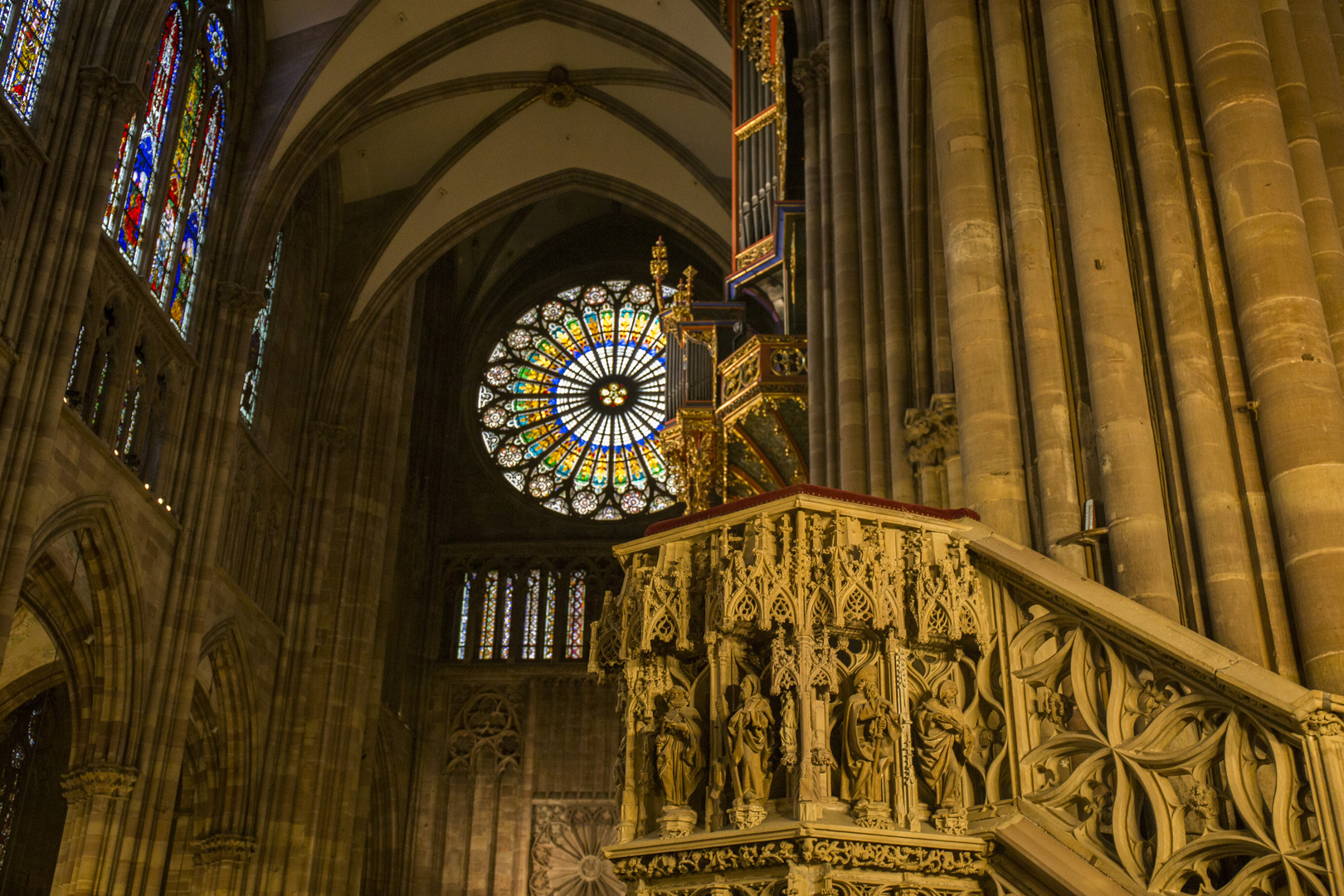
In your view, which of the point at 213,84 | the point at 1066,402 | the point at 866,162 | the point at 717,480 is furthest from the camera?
the point at 213,84

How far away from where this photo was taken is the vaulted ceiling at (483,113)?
16.9 metres

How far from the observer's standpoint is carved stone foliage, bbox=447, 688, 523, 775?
22.2 metres

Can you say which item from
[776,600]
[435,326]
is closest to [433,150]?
[435,326]

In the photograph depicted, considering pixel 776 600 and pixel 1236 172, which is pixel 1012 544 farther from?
pixel 1236 172

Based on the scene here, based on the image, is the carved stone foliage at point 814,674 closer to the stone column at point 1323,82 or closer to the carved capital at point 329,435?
the stone column at point 1323,82

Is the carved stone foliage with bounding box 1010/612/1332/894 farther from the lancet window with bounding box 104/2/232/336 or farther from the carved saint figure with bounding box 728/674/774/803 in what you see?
the lancet window with bounding box 104/2/232/336

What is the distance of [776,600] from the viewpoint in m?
3.89

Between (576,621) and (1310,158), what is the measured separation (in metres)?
18.7

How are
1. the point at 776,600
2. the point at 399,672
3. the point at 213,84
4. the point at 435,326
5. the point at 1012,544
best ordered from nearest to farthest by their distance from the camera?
the point at 776,600 < the point at 1012,544 < the point at 213,84 < the point at 399,672 < the point at 435,326

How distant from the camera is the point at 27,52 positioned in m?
12.2

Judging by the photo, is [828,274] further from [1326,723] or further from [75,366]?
[1326,723]

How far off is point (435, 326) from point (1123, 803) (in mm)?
21721

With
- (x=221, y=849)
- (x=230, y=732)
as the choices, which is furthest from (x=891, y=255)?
(x=221, y=849)

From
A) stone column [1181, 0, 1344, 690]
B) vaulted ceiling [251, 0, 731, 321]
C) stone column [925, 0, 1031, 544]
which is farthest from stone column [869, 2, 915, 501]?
vaulted ceiling [251, 0, 731, 321]
